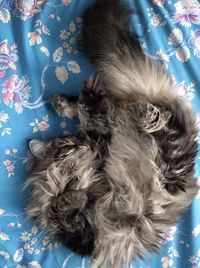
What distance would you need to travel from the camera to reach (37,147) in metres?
1.53

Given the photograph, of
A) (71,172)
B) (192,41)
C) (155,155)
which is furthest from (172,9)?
(71,172)

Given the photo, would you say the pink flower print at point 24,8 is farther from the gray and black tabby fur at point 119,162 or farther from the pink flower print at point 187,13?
the pink flower print at point 187,13

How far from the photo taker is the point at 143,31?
165 centimetres

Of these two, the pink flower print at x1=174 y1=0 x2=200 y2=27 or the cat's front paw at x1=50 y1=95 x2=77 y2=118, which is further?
the pink flower print at x1=174 y1=0 x2=200 y2=27

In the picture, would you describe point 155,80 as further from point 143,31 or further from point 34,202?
point 34,202

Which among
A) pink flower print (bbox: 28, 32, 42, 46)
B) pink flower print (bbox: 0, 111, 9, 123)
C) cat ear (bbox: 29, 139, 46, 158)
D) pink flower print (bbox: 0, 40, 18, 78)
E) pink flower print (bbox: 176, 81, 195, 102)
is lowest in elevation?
cat ear (bbox: 29, 139, 46, 158)

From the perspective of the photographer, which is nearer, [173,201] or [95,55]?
[173,201]

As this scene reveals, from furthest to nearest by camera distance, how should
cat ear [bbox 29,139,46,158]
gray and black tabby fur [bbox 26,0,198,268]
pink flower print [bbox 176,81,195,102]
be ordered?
pink flower print [bbox 176,81,195,102] → cat ear [bbox 29,139,46,158] → gray and black tabby fur [bbox 26,0,198,268]

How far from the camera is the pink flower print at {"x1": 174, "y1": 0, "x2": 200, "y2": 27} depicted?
1.67 metres

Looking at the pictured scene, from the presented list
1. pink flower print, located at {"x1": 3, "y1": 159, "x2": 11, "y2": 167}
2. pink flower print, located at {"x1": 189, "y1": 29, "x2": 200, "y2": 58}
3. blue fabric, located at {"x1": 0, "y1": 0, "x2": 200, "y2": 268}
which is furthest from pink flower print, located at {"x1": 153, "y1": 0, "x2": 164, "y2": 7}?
pink flower print, located at {"x1": 3, "y1": 159, "x2": 11, "y2": 167}

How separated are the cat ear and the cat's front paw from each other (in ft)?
0.45

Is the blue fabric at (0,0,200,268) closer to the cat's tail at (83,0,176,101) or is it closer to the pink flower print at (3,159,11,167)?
the pink flower print at (3,159,11,167)

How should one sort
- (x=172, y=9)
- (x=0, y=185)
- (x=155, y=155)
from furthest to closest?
(x=172, y=9), (x=0, y=185), (x=155, y=155)

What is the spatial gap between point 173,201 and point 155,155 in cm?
17
